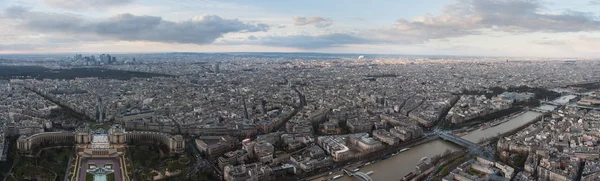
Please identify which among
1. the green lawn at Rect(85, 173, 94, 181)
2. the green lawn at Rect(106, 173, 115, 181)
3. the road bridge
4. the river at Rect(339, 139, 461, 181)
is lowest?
the green lawn at Rect(106, 173, 115, 181)

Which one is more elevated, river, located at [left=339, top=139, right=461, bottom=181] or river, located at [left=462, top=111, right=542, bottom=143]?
river, located at [left=462, top=111, right=542, bottom=143]

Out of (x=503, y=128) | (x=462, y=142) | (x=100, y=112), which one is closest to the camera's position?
(x=462, y=142)

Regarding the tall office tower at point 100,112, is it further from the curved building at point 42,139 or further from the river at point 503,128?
the river at point 503,128

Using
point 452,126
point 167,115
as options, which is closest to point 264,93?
point 167,115

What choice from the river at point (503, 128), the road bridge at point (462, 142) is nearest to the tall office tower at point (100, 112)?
the road bridge at point (462, 142)

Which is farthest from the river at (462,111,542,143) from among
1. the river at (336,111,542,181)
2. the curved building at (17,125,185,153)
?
the curved building at (17,125,185,153)

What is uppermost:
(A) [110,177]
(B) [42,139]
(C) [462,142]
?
(C) [462,142]

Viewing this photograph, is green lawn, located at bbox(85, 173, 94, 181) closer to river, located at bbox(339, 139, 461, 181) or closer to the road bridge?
river, located at bbox(339, 139, 461, 181)

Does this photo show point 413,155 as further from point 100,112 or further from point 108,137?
point 100,112

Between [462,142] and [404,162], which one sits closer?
[404,162]

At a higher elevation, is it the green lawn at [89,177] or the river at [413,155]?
the river at [413,155]

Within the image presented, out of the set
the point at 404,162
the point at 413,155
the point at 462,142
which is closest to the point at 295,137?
the point at 404,162
